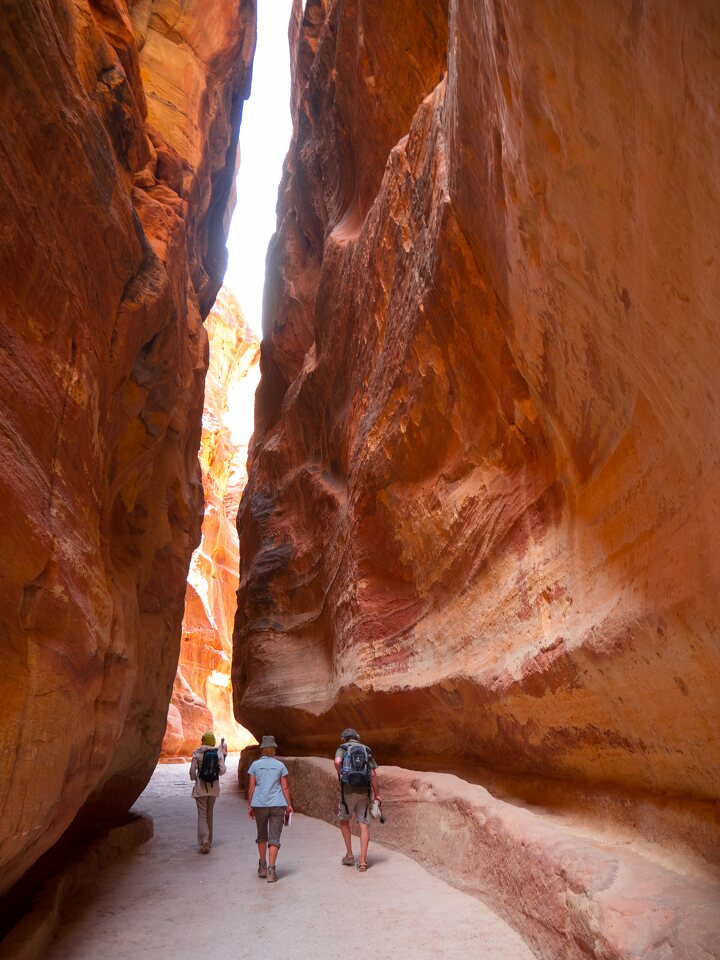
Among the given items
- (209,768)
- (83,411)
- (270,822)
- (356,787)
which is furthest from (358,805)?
(83,411)

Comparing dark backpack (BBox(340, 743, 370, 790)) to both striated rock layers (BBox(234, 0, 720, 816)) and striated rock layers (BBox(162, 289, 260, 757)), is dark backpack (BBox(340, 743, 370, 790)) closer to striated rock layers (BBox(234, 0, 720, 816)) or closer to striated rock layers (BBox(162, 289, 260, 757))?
striated rock layers (BBox(234, 0, 720, 816))

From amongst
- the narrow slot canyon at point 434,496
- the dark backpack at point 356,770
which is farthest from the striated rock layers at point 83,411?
the dark backpack at point 356,770

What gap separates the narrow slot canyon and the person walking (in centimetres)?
21

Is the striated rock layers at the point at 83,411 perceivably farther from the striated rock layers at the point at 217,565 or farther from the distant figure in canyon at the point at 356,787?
the striated rock layers at the point at 217,565

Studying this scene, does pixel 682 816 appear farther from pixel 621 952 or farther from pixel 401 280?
pixel 401 280

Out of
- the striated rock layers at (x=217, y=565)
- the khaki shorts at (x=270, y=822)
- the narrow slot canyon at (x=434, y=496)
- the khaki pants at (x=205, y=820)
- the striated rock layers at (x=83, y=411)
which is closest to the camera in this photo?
the narrow slot canyon at (x=434, y=496)

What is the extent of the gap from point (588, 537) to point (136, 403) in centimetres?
482

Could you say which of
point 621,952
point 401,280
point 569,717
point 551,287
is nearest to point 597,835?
point 569,717

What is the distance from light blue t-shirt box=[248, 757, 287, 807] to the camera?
6.12 m

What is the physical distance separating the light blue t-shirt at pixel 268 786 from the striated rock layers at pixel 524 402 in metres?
1.94

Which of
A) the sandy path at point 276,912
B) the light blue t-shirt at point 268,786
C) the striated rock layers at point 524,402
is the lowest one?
the sandy path at point 276,912

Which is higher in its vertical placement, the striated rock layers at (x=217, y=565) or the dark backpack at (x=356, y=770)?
the striated rock layers at (x=217, y=565)

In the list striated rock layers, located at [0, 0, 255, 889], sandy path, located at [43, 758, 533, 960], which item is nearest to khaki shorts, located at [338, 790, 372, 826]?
sandy path, located at [43, 758, 533, 960]

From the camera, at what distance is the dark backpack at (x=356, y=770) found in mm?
6219
